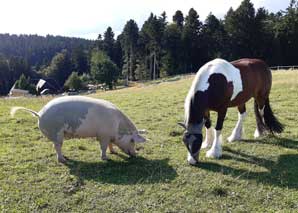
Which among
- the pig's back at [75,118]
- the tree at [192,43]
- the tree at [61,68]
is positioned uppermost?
the tree at [192,43]

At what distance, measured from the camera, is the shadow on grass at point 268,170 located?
780cm

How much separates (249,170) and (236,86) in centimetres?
243

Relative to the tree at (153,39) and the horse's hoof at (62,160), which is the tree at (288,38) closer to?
the tree at (153,39)

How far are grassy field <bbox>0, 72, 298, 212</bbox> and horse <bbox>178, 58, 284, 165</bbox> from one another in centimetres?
41

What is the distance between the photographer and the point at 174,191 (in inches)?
288

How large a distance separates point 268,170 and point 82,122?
4.24 meters

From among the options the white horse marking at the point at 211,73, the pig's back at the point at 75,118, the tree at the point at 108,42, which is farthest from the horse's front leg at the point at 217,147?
the tree at the point at 108,42

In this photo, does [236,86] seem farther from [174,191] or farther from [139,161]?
[174,191]

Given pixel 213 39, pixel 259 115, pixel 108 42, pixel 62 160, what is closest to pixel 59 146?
pixel 62 160

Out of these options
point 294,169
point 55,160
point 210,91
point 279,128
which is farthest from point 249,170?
point 55,160

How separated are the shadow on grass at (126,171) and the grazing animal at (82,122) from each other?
41cm

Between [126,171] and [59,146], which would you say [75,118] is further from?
[126,171]

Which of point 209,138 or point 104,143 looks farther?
point 209,138

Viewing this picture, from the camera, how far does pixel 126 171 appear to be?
8461mm
